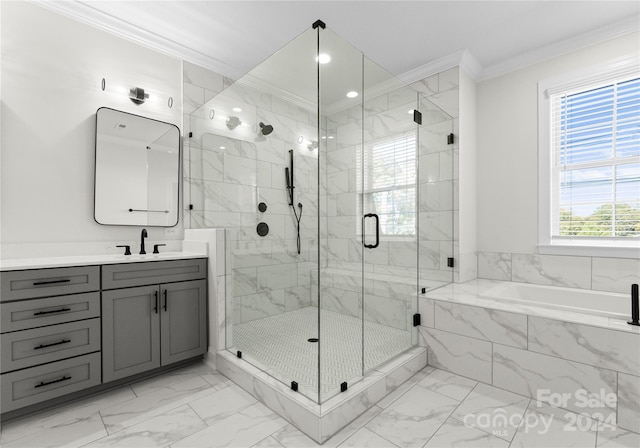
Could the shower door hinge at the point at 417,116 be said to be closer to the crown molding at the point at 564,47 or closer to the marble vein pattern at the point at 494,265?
the crown molding at the point at 564,47

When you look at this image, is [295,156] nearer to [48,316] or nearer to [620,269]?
[48,316]

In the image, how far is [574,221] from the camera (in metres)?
2.68

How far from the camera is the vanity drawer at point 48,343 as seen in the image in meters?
1.52

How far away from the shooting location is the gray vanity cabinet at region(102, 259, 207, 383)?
6.06ft

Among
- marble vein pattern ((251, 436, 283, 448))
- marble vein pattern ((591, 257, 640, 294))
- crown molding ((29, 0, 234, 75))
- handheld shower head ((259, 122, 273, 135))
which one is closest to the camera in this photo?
marble vein pattern ((251, 436, 283, 448))

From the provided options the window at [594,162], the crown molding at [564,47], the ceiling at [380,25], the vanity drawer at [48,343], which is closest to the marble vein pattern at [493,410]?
the window at [594,162]

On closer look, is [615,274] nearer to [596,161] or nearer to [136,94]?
[596,161]

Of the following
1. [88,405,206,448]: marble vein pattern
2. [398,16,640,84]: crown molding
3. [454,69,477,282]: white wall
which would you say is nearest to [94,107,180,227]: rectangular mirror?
[88,405,206,448]: marble vein pattern

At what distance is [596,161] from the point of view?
2582mm

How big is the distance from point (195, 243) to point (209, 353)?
85 cm

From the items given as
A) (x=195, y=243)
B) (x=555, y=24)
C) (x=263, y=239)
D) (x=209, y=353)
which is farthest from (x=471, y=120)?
(x=209, y=353)

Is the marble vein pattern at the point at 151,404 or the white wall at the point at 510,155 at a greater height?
the white wall at the point at 510,155

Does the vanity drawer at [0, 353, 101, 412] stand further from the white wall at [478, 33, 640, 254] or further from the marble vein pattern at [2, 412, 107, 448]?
the white wall at [478, 33, 640, 254]

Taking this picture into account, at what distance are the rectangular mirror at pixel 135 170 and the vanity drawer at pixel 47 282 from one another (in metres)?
0.65
